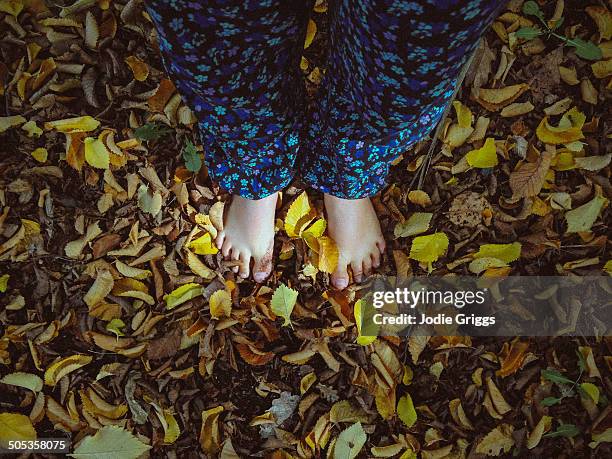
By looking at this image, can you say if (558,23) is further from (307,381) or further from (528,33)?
(307,381)

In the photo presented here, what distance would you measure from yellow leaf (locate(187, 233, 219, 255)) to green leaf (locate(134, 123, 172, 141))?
0.86ft

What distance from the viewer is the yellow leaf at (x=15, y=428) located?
1125 mm

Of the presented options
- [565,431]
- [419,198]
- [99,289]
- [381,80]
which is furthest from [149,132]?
[565,431]

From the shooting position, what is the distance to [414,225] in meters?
→ 1.25

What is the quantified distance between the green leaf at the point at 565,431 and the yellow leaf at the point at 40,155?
1.27m

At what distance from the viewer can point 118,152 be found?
126cm

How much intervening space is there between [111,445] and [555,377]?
952 millimetres

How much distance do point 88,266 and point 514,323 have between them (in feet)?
3.13

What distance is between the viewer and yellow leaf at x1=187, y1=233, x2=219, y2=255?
123 centimetres

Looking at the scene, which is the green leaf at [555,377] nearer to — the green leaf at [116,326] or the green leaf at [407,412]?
the green leaf at [407,412]

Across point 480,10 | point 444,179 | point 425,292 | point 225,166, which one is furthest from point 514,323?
point 480,10

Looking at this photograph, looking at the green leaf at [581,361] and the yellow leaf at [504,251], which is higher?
the yellow leaf at [504,251]

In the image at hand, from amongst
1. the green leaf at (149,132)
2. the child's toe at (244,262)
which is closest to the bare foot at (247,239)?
the child's toe at (244,262)

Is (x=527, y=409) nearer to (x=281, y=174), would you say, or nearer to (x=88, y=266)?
(x=281, y=174)
